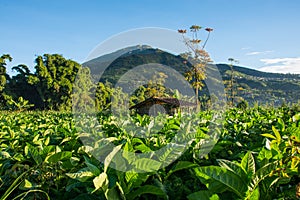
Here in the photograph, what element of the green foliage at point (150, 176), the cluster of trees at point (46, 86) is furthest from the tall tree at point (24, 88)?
the green foliage at point (150, 176)

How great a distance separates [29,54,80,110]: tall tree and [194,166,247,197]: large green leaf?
51.0m

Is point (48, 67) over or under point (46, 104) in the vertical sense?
over

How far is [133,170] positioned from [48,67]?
5567 cm

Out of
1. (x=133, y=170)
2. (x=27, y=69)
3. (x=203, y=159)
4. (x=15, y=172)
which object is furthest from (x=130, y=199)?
(x=27, y=69)

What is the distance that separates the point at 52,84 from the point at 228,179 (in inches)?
2074

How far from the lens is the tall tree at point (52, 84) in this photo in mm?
51250

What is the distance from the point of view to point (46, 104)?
171 ft

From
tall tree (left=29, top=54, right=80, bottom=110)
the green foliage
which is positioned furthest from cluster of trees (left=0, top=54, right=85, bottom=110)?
the green foliage

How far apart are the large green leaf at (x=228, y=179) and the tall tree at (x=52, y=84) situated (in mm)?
50960

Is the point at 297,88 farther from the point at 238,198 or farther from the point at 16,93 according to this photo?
the point at 238,198

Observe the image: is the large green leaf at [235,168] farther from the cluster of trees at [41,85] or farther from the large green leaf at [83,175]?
the cluster of trees at [41,85]

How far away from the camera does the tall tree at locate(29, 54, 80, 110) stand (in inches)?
2018

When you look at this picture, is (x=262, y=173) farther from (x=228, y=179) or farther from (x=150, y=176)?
(x=150, y=176)

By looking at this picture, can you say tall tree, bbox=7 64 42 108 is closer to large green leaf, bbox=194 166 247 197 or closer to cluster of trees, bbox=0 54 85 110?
cluster of trees, bbox=0 54 85 110
